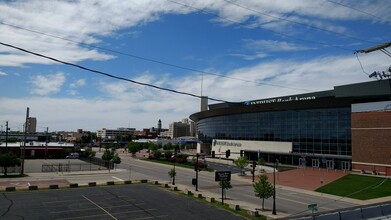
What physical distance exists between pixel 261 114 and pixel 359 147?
111 ft

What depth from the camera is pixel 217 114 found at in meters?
116

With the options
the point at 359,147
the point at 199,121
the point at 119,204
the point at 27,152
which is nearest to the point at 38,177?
the point at 119,204

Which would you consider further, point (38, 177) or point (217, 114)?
point (217, 114)

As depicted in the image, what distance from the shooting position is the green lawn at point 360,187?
45719 millimetres

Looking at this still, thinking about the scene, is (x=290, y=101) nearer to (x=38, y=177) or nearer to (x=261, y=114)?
(x=261, y=114)

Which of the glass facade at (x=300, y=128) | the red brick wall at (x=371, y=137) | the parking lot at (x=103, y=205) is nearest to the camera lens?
the parking lot at (x=103, y=205)

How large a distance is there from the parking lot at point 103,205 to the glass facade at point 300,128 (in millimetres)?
44568

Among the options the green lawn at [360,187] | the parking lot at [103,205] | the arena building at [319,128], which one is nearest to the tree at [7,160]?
the parking lot at [103,205]

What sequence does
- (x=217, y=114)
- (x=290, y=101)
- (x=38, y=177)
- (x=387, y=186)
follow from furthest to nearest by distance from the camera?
(x=217, y=114), (x=290, y=101), (x=38, y=177), (x=387, y=186)

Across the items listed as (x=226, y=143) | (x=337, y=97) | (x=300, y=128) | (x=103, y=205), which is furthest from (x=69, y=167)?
(x=226, y=143)

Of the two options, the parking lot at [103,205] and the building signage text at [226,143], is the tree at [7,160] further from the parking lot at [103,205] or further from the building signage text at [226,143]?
the building signage text at [226,143]

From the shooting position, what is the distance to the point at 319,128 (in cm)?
8175

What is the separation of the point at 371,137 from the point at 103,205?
53.0 metres

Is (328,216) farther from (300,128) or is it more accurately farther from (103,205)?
(300,128)
